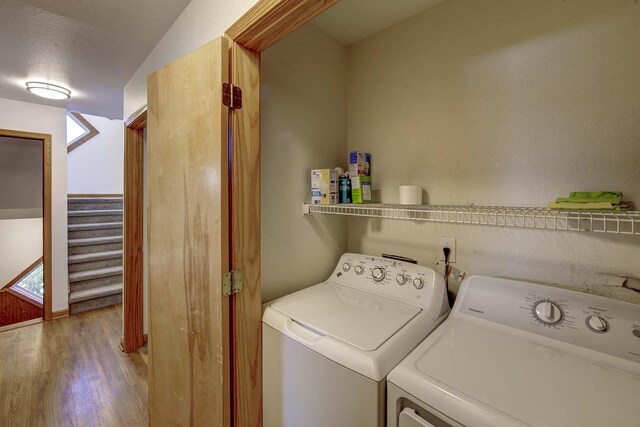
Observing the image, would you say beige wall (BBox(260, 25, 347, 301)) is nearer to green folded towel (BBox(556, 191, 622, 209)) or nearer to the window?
green folded towel (BBox(556, 191, 622, 209))

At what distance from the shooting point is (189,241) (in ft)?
3.75

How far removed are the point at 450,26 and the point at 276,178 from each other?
44.6 inches

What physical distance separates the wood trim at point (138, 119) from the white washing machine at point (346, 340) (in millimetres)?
1680

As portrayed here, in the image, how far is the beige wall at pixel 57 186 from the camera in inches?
113

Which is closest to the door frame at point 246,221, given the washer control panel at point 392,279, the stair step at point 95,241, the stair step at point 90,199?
the washer control panel at point 392,279

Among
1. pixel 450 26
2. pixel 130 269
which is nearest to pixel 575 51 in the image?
pixel 450 26

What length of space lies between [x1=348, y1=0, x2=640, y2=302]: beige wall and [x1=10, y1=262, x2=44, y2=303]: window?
16.6 feet

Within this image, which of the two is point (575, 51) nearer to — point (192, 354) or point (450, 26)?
point (450, 26)

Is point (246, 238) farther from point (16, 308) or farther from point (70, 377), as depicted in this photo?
point (16, 308)

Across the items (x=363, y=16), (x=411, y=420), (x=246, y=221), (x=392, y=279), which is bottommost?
(x=411, y=420)

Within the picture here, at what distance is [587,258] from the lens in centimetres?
104

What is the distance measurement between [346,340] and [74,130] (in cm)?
598

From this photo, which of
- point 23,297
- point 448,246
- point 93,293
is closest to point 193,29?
point 448,246

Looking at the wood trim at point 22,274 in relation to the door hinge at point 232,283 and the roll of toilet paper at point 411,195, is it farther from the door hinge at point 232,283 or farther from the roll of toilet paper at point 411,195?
the roll of toilet paper at point 411,195
